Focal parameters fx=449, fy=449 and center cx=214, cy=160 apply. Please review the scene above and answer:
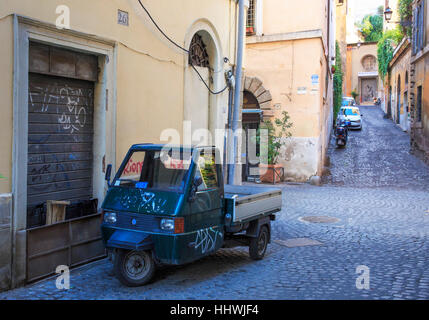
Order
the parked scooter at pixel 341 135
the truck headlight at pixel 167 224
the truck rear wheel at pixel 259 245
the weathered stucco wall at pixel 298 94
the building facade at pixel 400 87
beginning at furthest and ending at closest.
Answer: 1. the building facade at pixel 400 87
2. the parked scooter at pixel 341 135
3. the weathered stucco wall at pixel 298 94
4. the truck rear wheel at pixel 259 245
5. the truck headlight at pixel 167 224

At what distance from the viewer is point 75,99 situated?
6793mm

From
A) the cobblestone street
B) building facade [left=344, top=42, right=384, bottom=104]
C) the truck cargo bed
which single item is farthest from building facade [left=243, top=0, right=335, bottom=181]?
building facade [left=344, top=42, right=384, bottom=104]

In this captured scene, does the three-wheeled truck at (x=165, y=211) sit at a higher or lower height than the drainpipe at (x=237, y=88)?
lower

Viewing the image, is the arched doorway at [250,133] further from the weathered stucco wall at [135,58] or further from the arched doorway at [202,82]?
the weathered stucco wall at [135,58]

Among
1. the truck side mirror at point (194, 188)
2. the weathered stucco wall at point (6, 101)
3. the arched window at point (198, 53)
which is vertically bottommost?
the truck side mirror at point (194, 188)

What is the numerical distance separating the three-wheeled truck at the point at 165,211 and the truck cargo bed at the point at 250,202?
14 mm

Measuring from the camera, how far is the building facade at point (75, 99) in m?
→ 5.40

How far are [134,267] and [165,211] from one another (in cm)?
82

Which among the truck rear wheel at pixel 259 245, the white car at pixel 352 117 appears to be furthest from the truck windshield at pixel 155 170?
the white car at pixel 352 117

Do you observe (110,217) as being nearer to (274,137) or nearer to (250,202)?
(250,202)

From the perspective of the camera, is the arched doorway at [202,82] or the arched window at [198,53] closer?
the arched doorway at [202,82]
